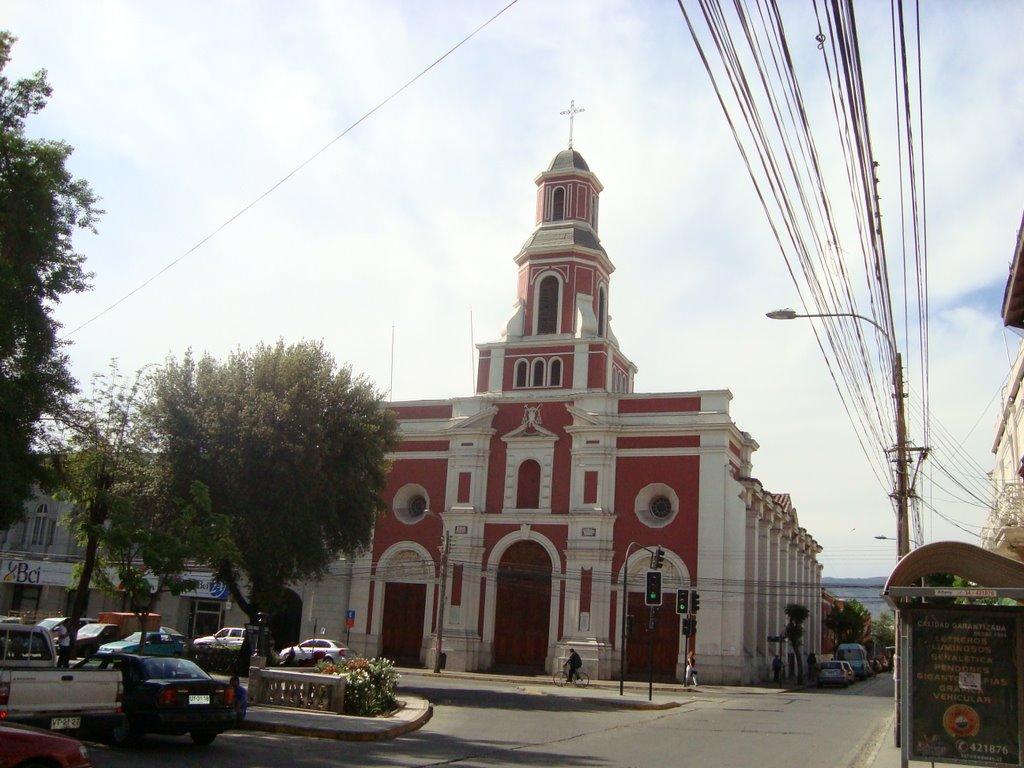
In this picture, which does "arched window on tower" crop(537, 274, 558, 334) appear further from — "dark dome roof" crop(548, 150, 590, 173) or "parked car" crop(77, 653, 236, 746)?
"parked car" crop(77, 653, 236, 746)

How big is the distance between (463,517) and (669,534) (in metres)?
9.59

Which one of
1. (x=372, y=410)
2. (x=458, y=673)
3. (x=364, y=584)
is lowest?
(x=458, y=673)

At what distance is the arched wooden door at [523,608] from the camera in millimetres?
43250

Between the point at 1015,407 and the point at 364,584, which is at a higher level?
the point at 1015,407

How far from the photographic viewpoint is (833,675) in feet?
147

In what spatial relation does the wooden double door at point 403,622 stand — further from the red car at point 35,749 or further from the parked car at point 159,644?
the red car at point 35,749

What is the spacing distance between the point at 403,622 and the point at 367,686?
26.7m

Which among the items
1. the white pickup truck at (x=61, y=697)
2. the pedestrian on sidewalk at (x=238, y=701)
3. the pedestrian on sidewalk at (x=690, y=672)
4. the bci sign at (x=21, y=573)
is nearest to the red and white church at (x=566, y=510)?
the pedestrian on sidewalk at (x=690, y=672)

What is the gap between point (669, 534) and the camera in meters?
42.1

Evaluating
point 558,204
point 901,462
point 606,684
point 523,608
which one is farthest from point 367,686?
point 558,204

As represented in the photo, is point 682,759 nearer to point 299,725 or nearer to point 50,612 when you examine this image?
point 299,725

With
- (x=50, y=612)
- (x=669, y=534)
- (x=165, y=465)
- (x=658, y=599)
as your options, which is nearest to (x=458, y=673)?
(x=669, y=534)

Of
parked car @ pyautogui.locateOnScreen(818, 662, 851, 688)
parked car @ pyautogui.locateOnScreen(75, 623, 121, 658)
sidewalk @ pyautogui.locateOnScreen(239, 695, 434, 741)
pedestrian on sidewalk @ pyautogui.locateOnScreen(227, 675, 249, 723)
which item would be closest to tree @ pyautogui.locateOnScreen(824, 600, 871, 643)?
parked car @ pyautogui.locateOnScreen(818, 662, 851, 688)

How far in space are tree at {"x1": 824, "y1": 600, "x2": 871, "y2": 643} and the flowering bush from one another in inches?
2303
